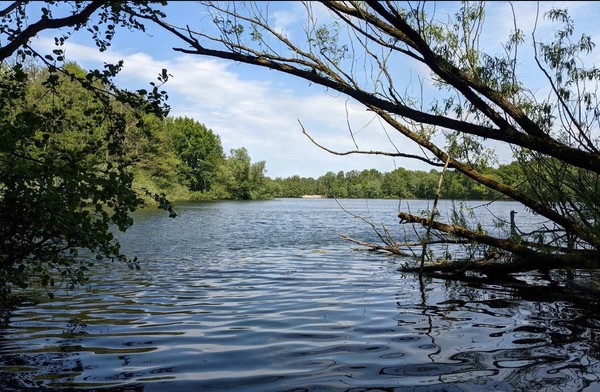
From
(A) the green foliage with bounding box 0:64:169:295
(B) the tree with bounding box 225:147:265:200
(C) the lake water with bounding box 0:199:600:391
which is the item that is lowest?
(C) the lake water with bounding box 0:199:600:391

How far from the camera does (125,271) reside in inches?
575

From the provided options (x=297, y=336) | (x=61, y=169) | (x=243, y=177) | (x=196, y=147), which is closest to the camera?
(x=61, y=169)

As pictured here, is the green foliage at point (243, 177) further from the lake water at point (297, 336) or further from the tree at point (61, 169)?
the tree at point (61, 169)

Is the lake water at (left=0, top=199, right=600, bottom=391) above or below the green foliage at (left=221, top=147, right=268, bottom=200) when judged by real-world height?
below

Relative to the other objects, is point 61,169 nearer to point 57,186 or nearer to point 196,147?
point 57,186

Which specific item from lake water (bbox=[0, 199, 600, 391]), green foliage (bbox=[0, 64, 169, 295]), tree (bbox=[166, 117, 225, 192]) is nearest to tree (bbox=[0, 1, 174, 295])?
green foliage (bbox=[0, 64, 169, 295])

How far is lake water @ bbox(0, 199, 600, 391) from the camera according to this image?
5480 millimetres

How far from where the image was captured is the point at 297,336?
744cm

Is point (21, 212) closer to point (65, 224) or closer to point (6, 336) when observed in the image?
point (65, 224)

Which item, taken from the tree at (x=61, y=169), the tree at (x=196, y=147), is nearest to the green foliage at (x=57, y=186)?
the tree at (x=61, y=169)

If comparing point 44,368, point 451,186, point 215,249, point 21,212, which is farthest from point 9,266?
point 215,249

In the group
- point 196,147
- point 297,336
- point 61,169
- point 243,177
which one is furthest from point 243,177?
point 61,169

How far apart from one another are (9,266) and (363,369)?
4.87 meters

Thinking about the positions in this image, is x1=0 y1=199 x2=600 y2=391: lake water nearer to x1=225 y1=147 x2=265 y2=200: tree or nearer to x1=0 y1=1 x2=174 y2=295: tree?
x1=0 y1=1 x2=174 y2=295: tree
